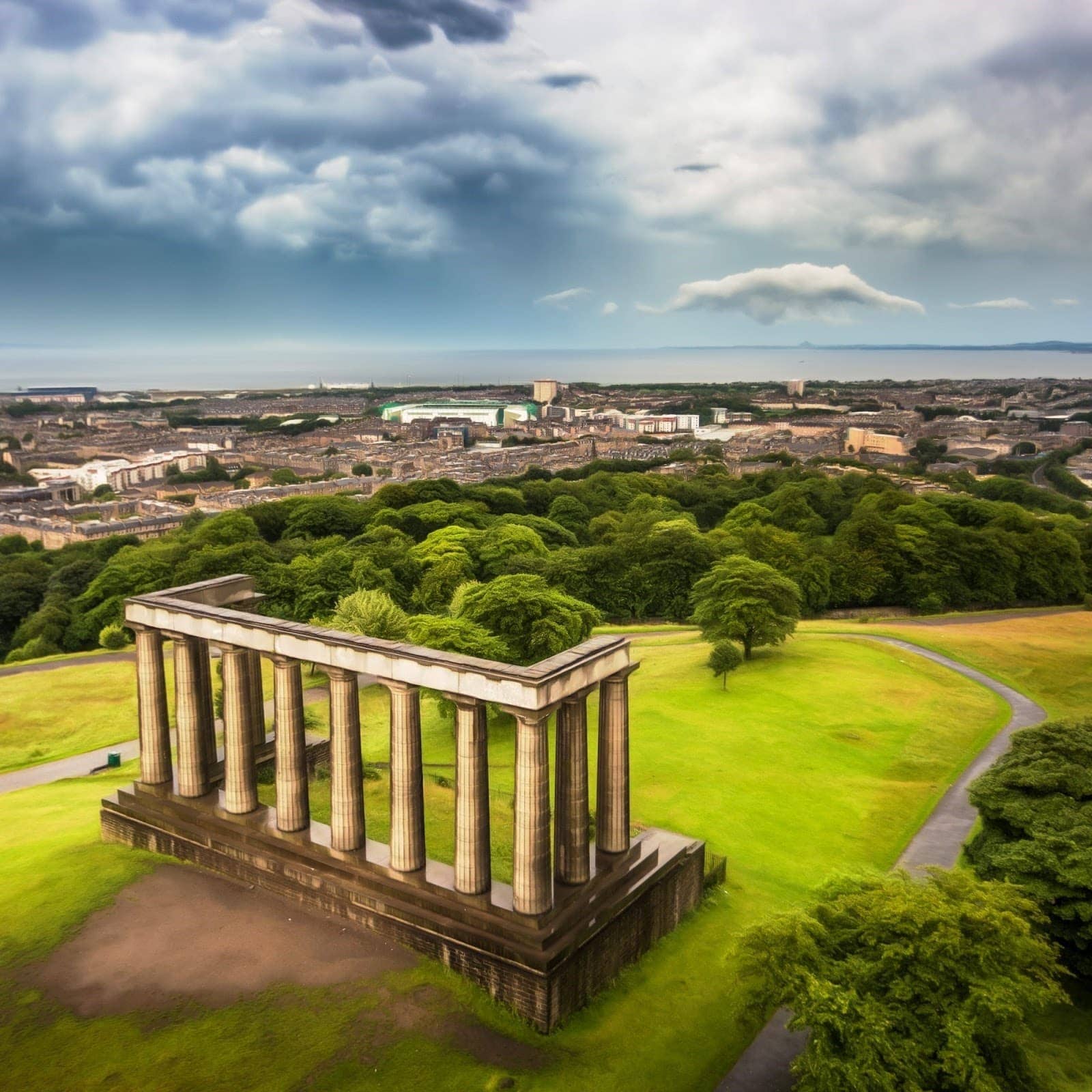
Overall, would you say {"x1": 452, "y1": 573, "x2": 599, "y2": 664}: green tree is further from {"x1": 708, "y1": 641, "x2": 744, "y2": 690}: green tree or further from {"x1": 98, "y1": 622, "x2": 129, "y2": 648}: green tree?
{"x1": 98, "y1": 622, "x2": 129, "y2": 648}: green tree

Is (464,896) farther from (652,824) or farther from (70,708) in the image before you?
(70,708)

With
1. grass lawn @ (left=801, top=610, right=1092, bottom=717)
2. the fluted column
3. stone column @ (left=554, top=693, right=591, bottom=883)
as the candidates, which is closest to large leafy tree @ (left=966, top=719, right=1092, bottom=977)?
stone column @ (left=554, top=693, right=591, bottom=883)

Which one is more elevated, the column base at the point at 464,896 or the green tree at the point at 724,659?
the column base at the point at 464,896

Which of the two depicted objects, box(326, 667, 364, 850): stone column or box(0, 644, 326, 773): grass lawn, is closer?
box(326, 667, 364, 850): stone column

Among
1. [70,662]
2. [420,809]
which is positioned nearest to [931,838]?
[420,809]

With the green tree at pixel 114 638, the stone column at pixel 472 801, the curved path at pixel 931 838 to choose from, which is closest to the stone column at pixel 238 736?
the stone column at pixel 472 801

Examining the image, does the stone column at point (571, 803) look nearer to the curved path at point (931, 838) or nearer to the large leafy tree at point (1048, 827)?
the curved path at point (931, 838)
